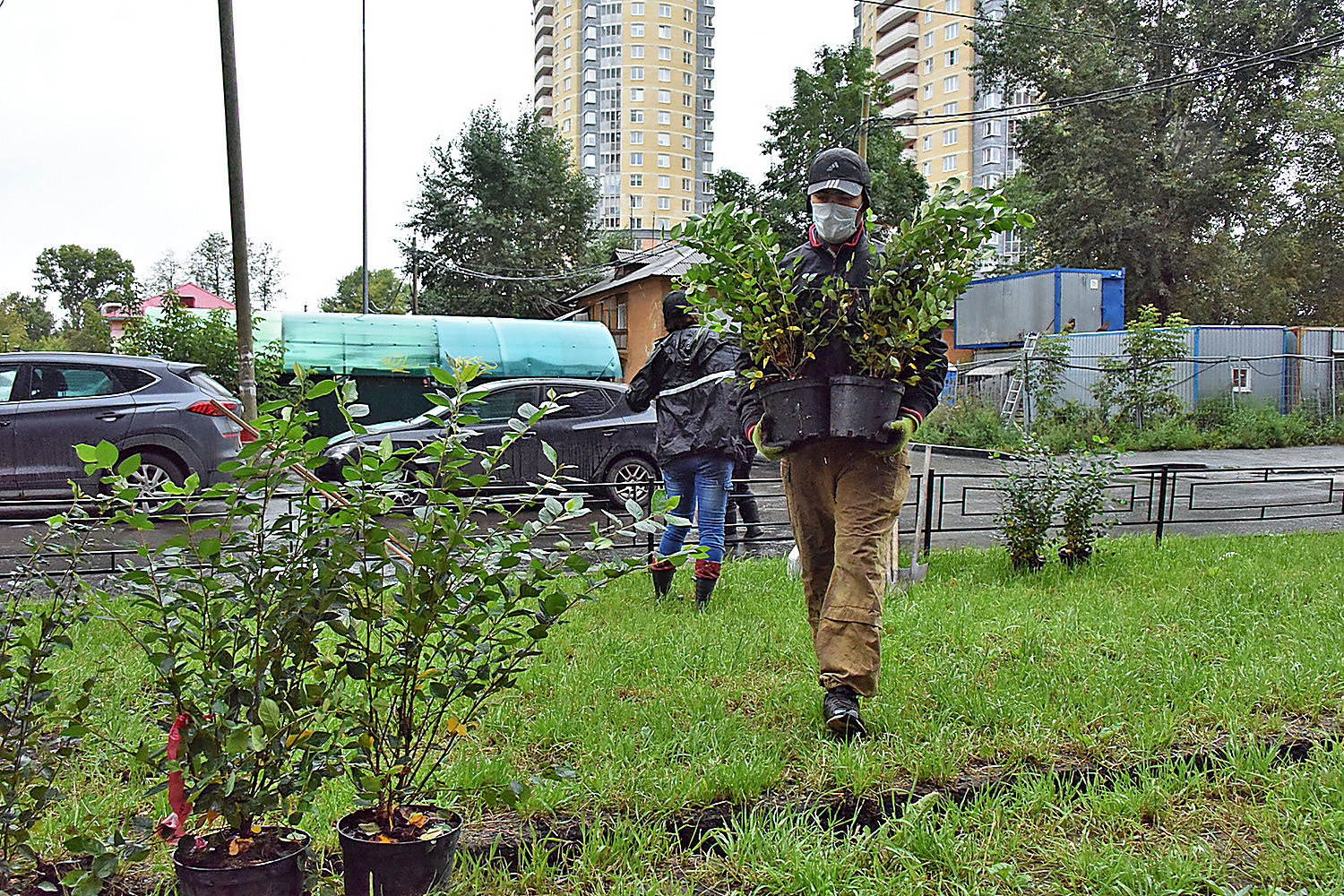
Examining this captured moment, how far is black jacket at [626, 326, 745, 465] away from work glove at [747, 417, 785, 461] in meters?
1.86

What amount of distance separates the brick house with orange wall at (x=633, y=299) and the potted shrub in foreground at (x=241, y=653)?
1191 inches

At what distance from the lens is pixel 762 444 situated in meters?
3.63

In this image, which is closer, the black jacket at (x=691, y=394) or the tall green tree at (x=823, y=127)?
the black jacket at (x=691, y=394)

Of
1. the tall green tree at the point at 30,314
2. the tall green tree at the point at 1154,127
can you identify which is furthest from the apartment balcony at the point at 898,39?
the tall green tree at the point at 30,314

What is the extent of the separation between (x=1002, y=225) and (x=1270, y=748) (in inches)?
74.3

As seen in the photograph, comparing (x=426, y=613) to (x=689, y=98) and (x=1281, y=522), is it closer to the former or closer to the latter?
(x=1281, y=522)

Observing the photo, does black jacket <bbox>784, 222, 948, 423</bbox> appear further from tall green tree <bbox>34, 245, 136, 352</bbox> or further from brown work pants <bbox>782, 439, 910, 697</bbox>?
tall green tree <bbox>34, 245, 136, 352</bbox>

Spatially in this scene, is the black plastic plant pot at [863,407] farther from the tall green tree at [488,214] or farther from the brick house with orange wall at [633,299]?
the tall green tree at [488,214]

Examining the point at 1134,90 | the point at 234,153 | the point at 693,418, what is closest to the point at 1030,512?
the point at 693,418

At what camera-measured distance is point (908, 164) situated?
35.3 meters

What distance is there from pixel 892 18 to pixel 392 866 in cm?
8916

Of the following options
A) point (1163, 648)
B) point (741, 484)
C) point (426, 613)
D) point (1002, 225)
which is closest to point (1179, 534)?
point (741, 484)

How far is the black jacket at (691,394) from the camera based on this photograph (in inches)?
226

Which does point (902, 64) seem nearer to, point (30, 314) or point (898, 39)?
point (898, 39)
